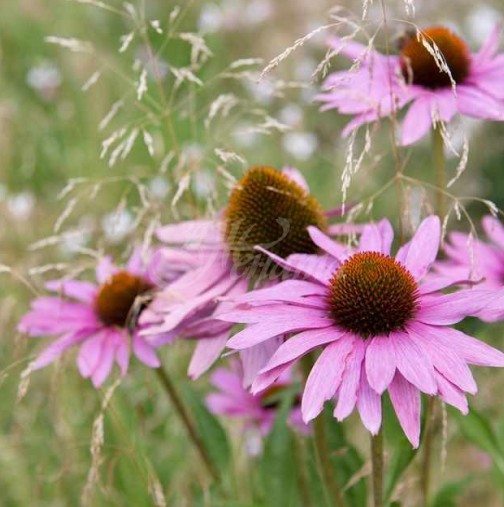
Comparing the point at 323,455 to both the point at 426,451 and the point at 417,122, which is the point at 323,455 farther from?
the point at 417,122

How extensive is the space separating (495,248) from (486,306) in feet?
1.30

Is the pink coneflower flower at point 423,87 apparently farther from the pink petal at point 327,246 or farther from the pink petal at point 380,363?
the pink petal at point 380,363

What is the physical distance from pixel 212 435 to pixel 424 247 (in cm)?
41

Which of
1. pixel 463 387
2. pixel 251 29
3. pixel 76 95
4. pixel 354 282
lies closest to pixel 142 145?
pixel 76 95

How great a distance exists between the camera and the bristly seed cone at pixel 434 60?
999 mm

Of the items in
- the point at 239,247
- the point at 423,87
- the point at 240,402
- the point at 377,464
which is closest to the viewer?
the point at 377,464

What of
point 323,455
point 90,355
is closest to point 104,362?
point 90,355

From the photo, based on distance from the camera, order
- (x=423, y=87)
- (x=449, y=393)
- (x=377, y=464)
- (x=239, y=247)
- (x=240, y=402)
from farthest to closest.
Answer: (x=240, y=402) → (x=423, y=87) → (x=239, y=247) → (x=377, y=464) → (x=449, y=393)

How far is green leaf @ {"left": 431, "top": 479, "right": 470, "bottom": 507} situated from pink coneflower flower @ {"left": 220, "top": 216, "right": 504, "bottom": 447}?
33cm

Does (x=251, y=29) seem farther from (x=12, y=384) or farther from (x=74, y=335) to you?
(x=74, y=335)

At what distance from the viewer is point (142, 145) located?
229 cm

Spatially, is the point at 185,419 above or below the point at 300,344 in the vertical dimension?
below

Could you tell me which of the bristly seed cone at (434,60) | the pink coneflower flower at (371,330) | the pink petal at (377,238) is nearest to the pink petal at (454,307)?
the pink coneflower flower at (371,330)

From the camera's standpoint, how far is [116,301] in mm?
1012
